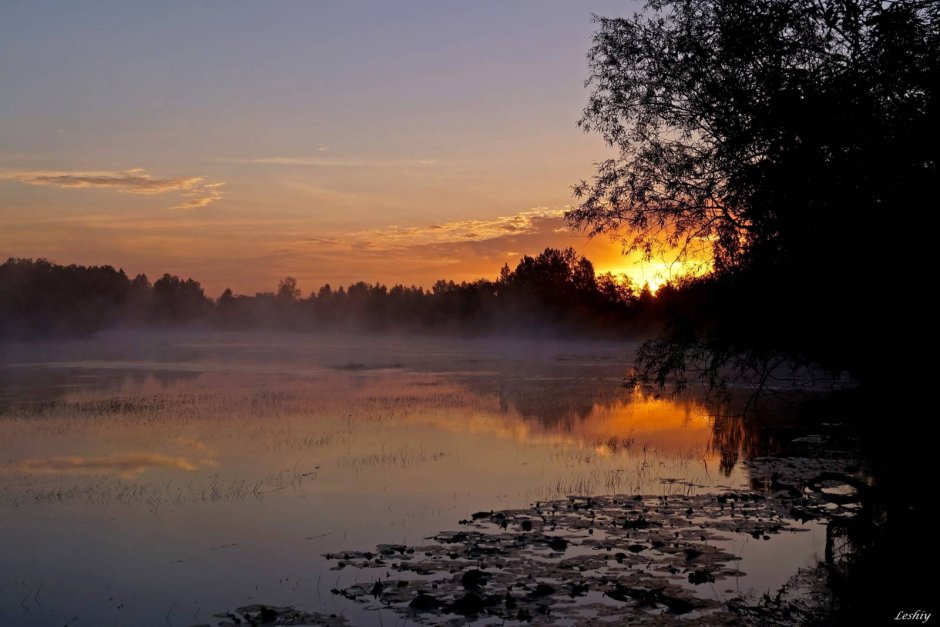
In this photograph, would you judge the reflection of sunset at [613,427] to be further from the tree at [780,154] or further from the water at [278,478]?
the tree at [780,154]

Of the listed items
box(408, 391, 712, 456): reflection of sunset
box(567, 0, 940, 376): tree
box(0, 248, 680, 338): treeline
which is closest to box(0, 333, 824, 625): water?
box(408, 391, 712, 456): reflection of sunset

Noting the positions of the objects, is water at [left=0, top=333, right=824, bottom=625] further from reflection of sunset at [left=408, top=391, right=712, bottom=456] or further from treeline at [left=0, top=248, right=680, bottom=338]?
treeline at [left=0, top=248, right=680, bottom=338]

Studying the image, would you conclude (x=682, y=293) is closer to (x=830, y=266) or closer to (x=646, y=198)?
(x=646, y=198)

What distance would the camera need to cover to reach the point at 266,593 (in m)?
12.5

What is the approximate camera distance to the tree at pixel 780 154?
11617 mm

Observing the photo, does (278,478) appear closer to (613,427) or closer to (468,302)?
(613,427)

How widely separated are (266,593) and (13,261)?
164m

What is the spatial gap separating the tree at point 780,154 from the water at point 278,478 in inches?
166

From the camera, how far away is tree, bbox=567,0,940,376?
11.6 m

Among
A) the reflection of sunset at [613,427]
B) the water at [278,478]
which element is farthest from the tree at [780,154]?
the reflection of sunset at [613,427]

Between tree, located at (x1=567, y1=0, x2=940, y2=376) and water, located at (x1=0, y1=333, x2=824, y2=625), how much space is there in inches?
166

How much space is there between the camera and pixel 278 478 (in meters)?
21.8

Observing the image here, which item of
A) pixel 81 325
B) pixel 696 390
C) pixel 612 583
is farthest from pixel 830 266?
pixel 81 325

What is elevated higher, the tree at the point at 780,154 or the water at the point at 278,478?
the tree at the point at 780,154
